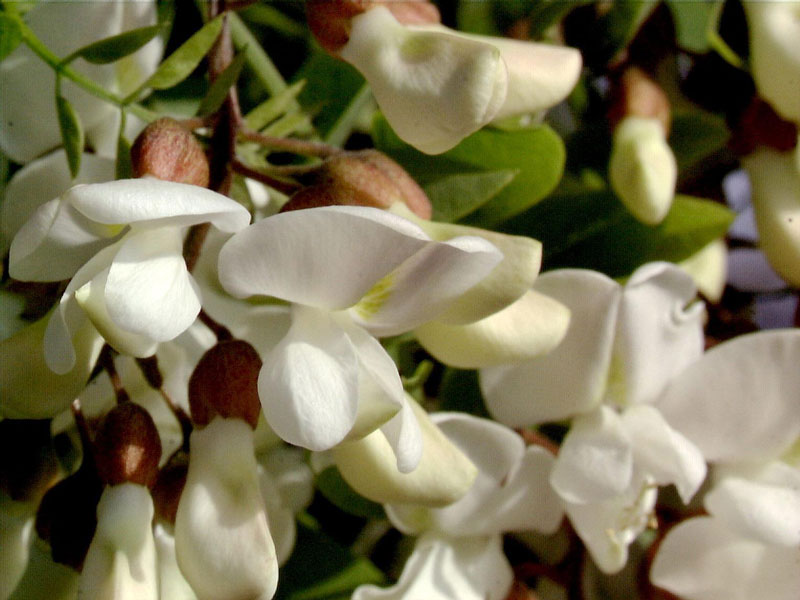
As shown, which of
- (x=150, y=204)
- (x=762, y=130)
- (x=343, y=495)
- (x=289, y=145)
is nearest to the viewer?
(x=150, y=204)

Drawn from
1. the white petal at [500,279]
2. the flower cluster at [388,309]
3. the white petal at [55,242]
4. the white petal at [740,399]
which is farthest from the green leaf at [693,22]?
the white petal at [55,242]

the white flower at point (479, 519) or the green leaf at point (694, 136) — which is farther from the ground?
the green leaf at point (694, 136)

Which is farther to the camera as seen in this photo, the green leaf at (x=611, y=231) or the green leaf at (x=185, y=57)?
the green leaf at (x=611, y=231)

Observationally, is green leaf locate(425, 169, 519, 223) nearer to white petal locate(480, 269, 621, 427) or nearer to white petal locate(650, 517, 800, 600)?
white petal locate(480, 269, 621, 427)


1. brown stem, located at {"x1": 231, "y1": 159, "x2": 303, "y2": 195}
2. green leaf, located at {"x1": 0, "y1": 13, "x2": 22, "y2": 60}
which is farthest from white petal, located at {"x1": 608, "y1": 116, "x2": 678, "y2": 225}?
green leaf, located at {"x1": 0, "y1": 13, "x2": 22, "y2": 60}

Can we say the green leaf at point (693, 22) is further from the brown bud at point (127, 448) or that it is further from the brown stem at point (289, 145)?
the brown bud at point (127, 448)

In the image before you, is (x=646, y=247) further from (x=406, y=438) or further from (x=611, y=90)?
(x=406, y=438)

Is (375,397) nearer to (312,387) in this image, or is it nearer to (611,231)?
(312,387)

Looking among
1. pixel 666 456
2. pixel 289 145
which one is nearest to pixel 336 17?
pixel 289 145
